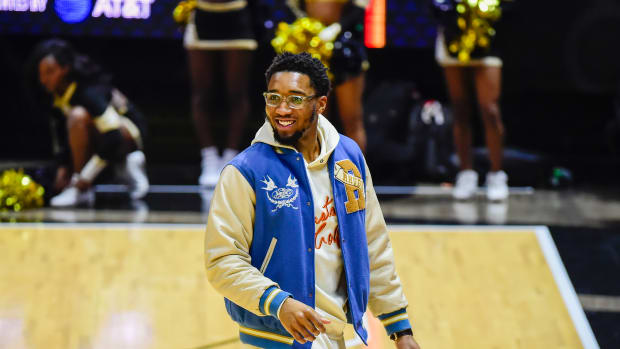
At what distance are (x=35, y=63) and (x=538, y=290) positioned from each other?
344 cm

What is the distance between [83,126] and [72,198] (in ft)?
1.47

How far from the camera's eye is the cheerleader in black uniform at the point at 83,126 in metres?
5.34

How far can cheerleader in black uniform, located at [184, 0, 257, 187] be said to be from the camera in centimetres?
553

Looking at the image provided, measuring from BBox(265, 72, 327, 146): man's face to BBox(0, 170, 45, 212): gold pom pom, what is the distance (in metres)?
3.46

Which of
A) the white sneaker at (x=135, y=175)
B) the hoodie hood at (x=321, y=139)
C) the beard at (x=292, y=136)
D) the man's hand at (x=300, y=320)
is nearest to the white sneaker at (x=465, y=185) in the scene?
the white sneaker at (x=135, y=175)

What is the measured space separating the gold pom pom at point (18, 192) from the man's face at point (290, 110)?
3.46 meters

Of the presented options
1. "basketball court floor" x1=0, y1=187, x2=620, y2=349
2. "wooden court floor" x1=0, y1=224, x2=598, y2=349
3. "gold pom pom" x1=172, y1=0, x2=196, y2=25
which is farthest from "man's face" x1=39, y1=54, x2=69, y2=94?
"wooden court floor" x1=0, y1=224, x2=598, y2=349

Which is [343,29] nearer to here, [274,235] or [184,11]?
[184,11]

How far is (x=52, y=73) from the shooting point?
5402mm

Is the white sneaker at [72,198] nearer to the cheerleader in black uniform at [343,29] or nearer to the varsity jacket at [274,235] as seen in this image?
the cheerleader in black uniform at [343,29]

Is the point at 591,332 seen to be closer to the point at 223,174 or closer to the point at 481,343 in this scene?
the point at 481,343

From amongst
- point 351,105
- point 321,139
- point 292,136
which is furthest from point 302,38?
point 292,136

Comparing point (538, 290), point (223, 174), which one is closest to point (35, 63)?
point (538, 290)

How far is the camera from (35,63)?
550 centimetres
